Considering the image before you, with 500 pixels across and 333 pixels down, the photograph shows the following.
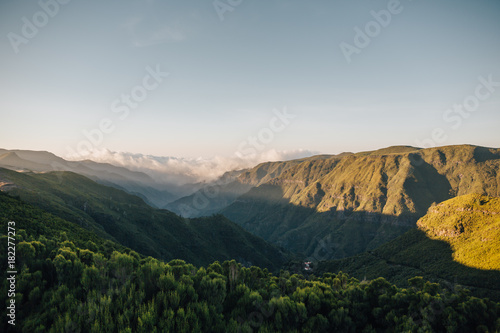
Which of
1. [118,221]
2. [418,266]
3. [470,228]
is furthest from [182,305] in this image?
[470,228]

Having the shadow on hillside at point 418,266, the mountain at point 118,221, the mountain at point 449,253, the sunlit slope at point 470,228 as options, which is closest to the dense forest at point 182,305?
the shadow on hillside at point 418,266

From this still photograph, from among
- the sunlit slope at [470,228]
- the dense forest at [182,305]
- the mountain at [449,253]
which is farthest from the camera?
the sunlit slope at [470,228]

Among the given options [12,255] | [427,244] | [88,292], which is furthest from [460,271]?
[12,255]

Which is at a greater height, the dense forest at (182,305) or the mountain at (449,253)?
the dense forest at (182,305)

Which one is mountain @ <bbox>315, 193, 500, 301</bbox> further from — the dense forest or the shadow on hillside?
the dense forest

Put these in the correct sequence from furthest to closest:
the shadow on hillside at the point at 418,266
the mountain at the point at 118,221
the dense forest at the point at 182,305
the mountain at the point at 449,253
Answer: the mountain at the point at 118,221 → the mountain at the point at 449,253 → the shadow on hillside at the point at 418,266 → the dense forest at the point at 182,305

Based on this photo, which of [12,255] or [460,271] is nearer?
[12,255]

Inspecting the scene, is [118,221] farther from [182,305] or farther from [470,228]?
[470,228]

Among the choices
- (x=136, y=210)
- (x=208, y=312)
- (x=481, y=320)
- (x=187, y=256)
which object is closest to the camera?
(x=208, y=312)

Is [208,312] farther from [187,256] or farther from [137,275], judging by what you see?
[187,256]

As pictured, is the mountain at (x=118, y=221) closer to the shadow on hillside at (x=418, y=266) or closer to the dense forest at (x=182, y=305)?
the dense forest at (x=182, y=305)
